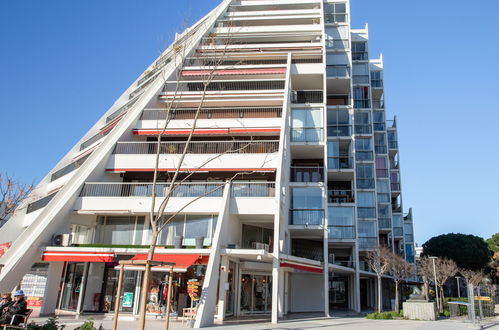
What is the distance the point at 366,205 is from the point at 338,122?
8.98 m

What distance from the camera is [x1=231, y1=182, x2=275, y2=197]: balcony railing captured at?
→ 22.2 meters

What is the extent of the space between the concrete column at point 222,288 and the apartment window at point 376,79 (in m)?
38.2

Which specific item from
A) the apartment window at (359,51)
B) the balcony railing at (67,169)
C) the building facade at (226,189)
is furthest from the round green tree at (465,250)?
the balcony railing at (67,169)

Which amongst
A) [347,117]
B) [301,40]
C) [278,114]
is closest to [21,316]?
[278,114]

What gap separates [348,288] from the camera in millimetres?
38875

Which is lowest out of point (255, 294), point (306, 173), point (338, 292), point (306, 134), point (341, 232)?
point (338, 292)

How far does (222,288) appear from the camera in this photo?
18.7 metres

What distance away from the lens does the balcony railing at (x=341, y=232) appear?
31688 mm

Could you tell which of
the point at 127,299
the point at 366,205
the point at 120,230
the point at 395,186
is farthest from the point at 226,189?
the point at 395,186

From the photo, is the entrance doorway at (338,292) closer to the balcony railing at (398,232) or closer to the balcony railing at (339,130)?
the balcony railing at (398,232)

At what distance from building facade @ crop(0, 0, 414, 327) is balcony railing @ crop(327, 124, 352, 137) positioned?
0.09 metres

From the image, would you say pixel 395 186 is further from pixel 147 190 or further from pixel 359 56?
pixel 147 190

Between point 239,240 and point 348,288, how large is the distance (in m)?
20.8

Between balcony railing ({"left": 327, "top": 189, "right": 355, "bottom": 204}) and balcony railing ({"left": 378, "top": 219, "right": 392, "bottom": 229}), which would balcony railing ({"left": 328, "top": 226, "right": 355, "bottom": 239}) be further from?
balcony railing ({"left": 378, "top": 219, "right": 392, "bottom": 229})
